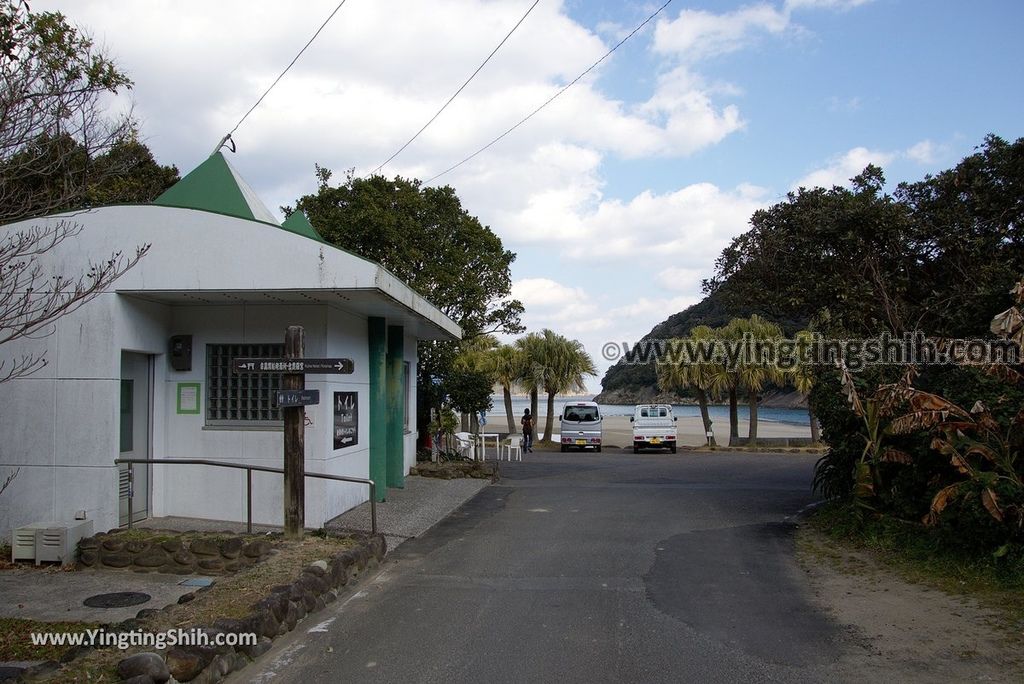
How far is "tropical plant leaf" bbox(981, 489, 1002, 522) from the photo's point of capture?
26.8 feet

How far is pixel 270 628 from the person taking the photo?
21.8ft

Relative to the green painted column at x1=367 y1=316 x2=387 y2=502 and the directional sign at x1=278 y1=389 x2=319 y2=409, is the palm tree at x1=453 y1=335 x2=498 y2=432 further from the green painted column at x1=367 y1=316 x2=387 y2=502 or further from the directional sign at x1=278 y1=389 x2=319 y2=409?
the directional sign at x1=278 y1=389 x2=319 y2=409

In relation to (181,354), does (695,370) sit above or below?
above

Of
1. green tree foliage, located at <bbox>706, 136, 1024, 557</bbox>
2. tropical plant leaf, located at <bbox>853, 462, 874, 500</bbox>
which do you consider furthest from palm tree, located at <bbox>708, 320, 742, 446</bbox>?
tropical plant leaf, located at <bbox>853, 462, 874, 500</bbox>

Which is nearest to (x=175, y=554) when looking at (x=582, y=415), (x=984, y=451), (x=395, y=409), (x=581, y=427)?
(x=395, y=409)

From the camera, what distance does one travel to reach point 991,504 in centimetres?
820

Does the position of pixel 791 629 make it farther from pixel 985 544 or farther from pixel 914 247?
pixel 914 247

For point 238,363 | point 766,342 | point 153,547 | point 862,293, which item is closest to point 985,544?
point 862,293

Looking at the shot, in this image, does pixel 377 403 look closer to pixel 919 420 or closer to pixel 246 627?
pixel 246 627

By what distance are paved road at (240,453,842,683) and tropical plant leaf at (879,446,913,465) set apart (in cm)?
171

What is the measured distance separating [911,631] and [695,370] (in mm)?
27815

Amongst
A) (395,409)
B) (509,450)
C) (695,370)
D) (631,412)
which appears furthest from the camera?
(631,412)

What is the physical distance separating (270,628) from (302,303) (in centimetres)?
562

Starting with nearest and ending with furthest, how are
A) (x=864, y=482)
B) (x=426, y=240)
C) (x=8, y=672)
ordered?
(x=8, y=672) → (x=864, y=482) → (x=426, y=240)
